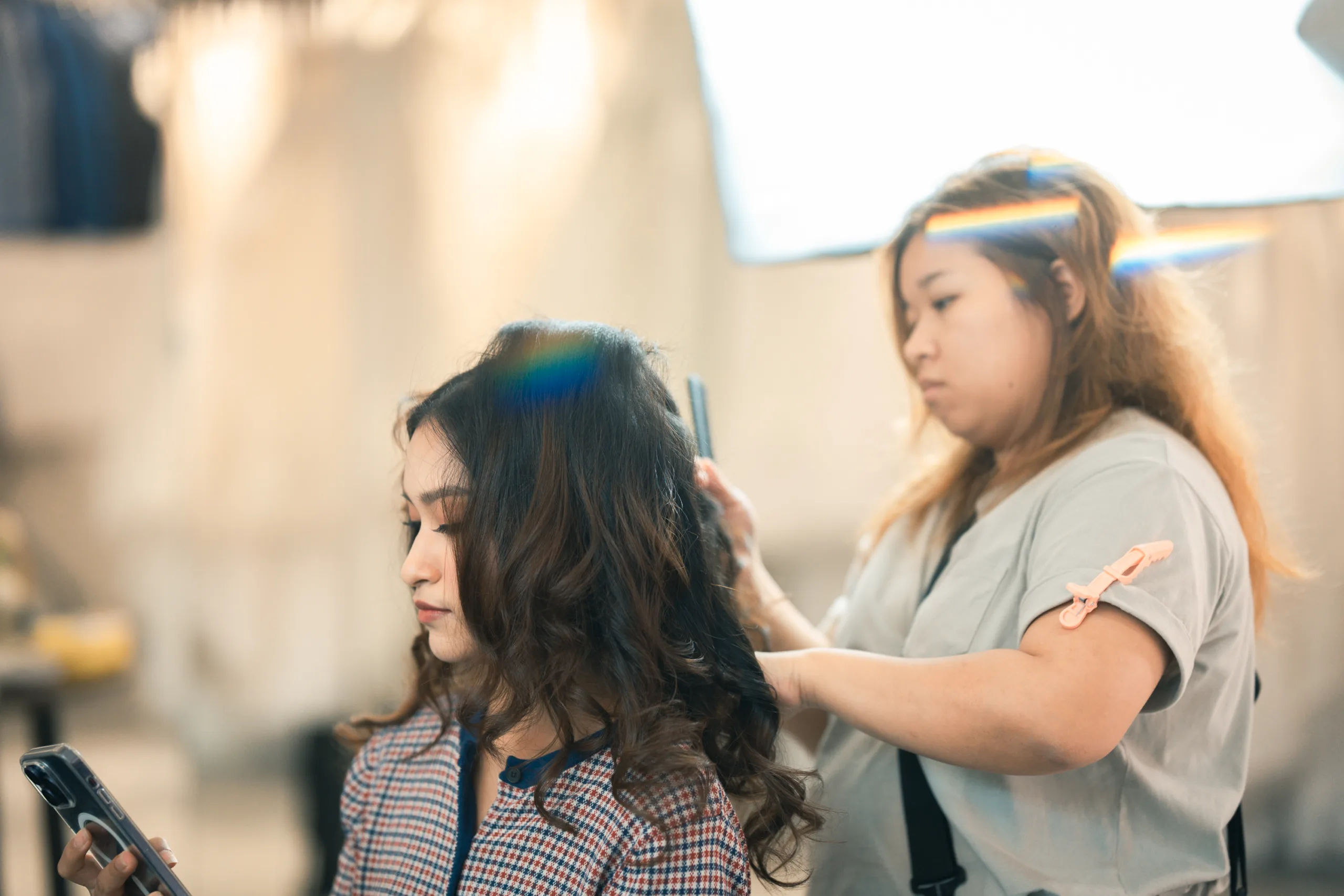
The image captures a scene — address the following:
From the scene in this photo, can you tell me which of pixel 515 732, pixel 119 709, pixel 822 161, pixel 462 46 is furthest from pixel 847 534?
pixel 119 709

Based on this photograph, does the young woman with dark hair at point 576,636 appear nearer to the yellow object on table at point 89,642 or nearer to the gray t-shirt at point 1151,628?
the gray t-shirt at point 1151,628

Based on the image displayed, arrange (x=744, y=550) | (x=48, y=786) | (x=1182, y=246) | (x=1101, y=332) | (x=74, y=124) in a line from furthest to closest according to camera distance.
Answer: (x=74, y=124), (x=1182, y=246), (x=744, y=550), (x=1101, y=332), (x=48, y=786)

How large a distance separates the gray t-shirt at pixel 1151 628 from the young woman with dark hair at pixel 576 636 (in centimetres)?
18

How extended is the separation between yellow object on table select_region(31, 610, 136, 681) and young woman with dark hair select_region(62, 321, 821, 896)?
1.07m

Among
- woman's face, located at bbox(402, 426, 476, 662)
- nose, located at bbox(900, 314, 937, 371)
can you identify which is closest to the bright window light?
nose, located at bbox(900, 314, 937, 371)

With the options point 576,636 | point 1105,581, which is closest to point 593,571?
point 576,636

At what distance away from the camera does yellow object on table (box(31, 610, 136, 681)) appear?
67.2 inches

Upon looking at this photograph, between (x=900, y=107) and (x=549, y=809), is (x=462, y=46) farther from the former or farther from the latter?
(x=549, y=809)

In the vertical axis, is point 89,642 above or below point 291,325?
below

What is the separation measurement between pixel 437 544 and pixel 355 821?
0.32 meters

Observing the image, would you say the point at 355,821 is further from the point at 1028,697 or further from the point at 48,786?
the point at 1028,697

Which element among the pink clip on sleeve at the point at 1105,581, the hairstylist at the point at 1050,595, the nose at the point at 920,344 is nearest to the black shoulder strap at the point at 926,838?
the hairstylist at the point at 1050,595

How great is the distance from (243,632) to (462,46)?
104cm

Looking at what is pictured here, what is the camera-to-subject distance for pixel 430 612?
792 mm
